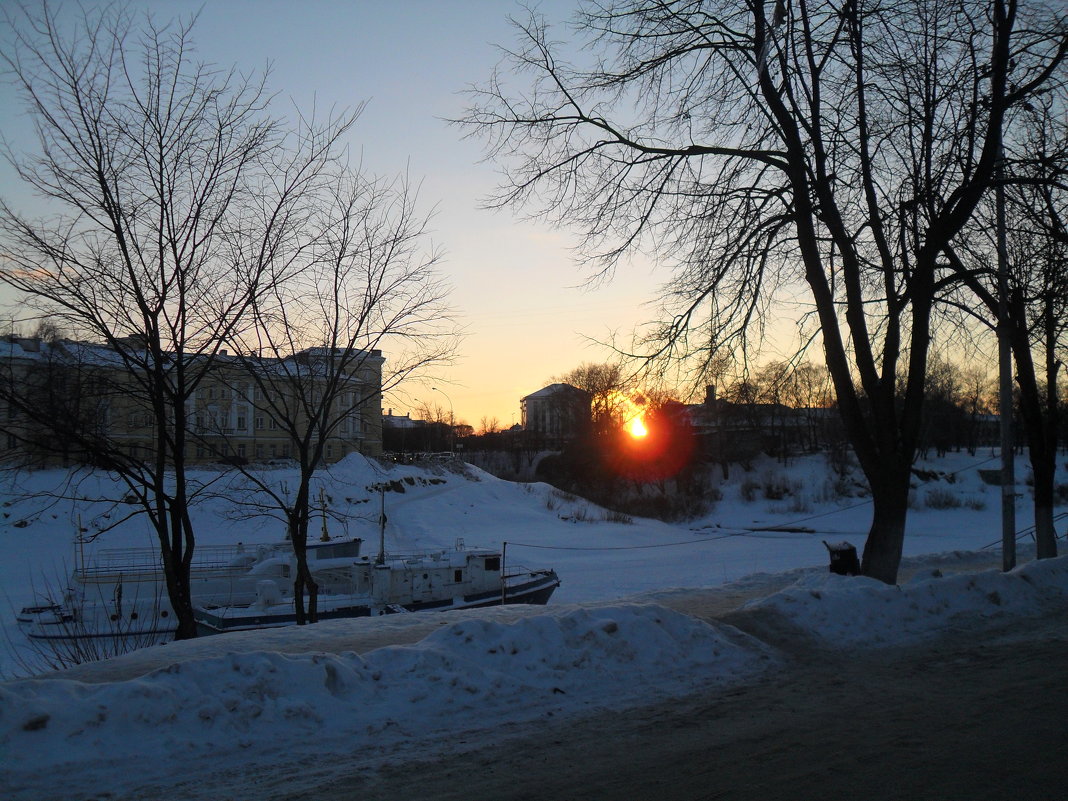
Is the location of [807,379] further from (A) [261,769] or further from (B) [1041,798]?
(A) [261,769]

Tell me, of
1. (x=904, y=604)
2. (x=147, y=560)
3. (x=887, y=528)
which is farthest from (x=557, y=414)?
(x=904, y=604)

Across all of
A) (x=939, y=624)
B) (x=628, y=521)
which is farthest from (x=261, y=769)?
(x=628, y=521)

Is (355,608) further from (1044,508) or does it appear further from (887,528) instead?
(1044,508)

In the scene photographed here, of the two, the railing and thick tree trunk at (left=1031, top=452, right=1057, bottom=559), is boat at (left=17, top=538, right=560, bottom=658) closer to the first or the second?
the railing

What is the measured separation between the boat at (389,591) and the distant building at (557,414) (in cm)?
3252

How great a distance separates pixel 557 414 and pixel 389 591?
6968 cm

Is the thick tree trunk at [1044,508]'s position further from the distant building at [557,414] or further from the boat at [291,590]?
the distant building at [557,414]

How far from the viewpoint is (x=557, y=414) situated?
94.2 m

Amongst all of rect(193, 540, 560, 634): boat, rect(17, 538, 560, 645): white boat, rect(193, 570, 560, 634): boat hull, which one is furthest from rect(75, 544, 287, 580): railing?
rect(193, 570, 560, 634): boat hull

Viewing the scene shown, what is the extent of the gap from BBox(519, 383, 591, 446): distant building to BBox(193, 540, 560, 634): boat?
Answer: 32524 mm

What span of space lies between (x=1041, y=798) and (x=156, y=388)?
9.81 metres

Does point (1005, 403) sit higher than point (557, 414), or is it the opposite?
point (557, 414)

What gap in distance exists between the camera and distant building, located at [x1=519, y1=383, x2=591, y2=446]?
7581 centimetres

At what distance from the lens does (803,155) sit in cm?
1298
